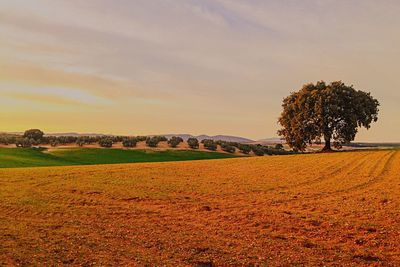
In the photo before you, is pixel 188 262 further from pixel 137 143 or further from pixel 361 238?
pixel 137 143

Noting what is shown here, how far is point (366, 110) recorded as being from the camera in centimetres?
7681

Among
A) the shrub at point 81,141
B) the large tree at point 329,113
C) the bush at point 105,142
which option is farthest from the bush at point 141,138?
the large tree at point 329,113

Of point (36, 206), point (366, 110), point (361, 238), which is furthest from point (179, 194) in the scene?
point (366, 110)

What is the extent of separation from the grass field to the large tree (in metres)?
38.7

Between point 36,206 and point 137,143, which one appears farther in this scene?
point 137,143

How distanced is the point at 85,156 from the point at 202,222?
65266 mm

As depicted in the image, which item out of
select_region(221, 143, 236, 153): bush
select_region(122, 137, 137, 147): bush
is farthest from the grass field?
select_region(221, 143, 236, 153): bush

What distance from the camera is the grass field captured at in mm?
15320

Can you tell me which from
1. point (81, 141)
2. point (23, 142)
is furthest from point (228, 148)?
point (23, 142)

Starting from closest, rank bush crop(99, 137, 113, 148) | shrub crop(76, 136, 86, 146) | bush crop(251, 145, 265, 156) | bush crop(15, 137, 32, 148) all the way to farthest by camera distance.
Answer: bush crop(15, 137, 32, 148) < bush crop(99, 137, 113, 148) < shrub crop(76, 136, 86, 146) < bush crop(251, 145, 265, 156)

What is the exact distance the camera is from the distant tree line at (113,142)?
99000 mm

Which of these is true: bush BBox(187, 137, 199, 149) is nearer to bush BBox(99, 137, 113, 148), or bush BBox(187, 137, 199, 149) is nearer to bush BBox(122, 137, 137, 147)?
bush BBox(122, 137, 137, 147)

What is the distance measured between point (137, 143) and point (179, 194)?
77.0 meters

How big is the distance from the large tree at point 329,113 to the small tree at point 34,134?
209 feet
